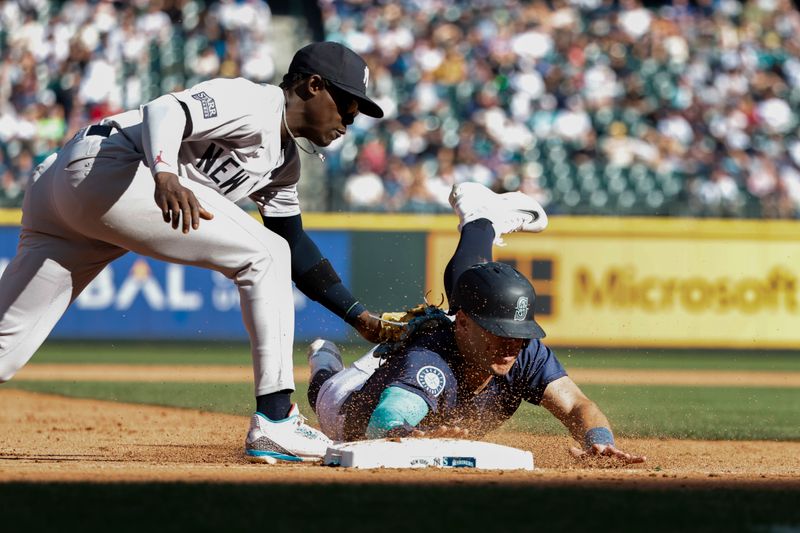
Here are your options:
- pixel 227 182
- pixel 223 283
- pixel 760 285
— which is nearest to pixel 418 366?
pixel 227 182

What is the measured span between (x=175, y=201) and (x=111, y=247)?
2.80ft

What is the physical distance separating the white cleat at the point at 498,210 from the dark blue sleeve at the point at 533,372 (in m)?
1.10

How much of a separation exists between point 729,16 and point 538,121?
4.21m

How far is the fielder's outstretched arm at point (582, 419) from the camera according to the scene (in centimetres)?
518

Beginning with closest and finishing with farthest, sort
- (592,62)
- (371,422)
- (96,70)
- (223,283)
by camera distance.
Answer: (371,422)
(223,283)
(96,70)
(592,62)

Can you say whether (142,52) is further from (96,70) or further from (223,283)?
(223,283)

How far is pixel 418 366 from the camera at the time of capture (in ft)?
16.5

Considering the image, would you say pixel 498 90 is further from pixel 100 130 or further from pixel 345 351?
pixel 100 130

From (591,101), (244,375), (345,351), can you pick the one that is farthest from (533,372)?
(591,101)

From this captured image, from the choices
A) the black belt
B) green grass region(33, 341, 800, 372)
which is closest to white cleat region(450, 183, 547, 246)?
the black belt

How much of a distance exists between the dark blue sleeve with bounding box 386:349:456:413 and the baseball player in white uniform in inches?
17.9

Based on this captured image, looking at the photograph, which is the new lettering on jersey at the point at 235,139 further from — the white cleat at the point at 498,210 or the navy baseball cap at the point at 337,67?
the white cleat at the point at 498,210

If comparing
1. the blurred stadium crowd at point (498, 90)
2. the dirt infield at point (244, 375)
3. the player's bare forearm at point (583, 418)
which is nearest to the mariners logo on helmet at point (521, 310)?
the player's bare forearm at point (583, 418)

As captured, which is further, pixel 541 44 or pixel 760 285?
pixel 541 44
